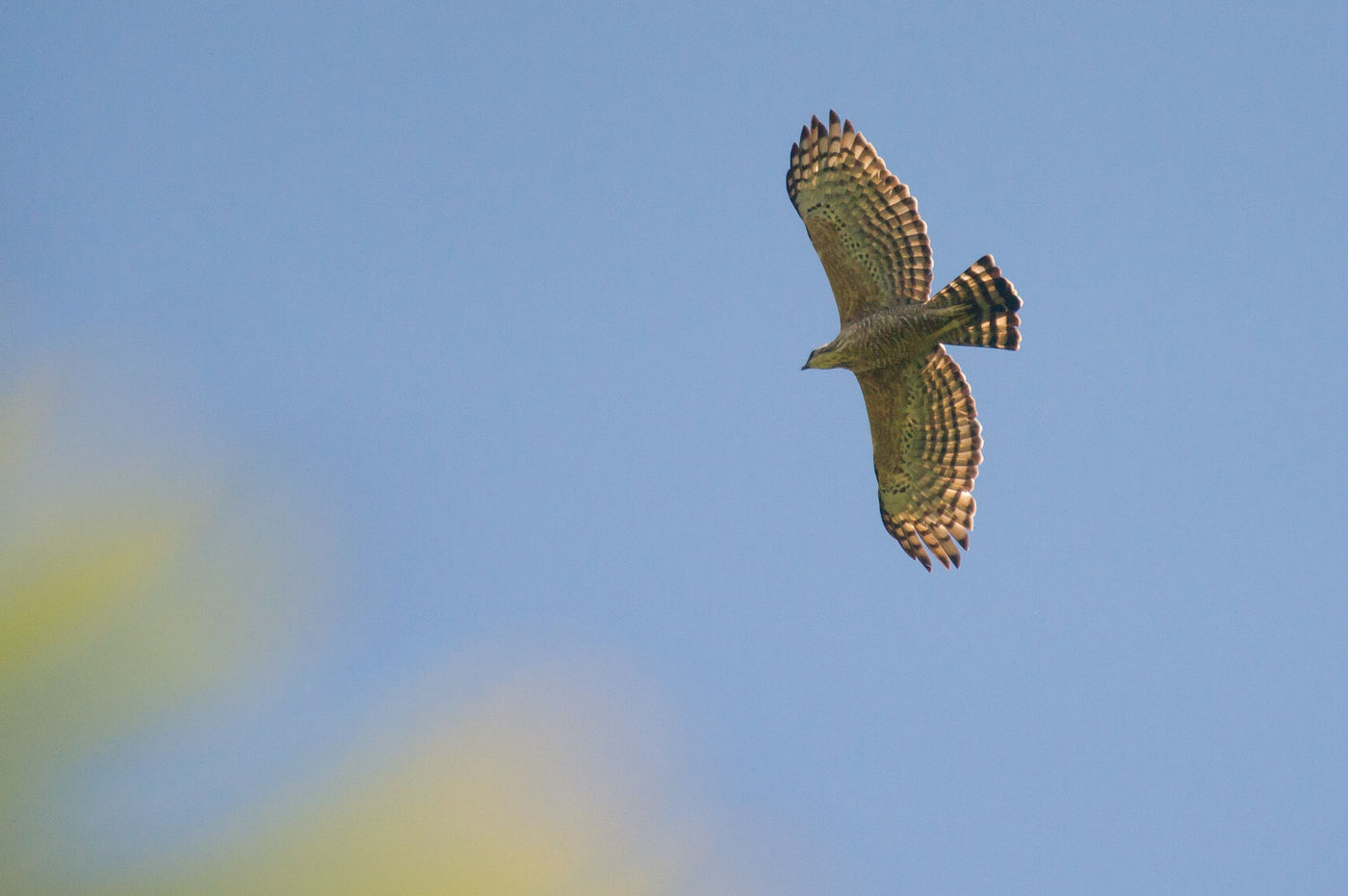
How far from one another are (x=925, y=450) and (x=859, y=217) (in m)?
2.32

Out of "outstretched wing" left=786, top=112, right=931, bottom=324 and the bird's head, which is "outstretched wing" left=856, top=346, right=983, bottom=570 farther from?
"outstretched wing" left=786, top=112, right=931, bottom=324

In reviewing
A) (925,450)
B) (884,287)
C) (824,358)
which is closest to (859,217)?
(884,287)

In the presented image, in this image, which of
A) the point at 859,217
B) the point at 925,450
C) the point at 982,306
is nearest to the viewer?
the point at 982,306

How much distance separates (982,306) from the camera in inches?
419

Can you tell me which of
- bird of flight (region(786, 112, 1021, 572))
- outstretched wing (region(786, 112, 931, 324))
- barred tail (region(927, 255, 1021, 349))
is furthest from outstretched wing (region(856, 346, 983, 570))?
outstretched wing (region(786, 112, 931, 324))

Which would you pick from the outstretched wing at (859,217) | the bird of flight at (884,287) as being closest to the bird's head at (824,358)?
the bird of flight at (884,287)

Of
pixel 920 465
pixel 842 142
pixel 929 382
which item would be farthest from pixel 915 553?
pixel 842 142

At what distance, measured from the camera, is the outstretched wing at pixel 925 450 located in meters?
11.6

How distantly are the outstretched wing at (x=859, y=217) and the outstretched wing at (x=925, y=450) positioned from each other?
0.81 m

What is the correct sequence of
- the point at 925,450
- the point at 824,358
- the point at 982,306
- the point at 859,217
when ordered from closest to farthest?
the point at 982,306
the point at 859,217
the point at 824,358
the point at 925,450

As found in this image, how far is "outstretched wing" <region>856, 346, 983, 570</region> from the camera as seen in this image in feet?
38.2

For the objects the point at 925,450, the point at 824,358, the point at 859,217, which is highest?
the point at 859,217

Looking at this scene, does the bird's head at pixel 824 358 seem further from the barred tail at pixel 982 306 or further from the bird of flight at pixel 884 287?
the barred tail at pixel 982 306

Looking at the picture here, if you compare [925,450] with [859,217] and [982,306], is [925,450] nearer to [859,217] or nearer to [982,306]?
[982,306]
